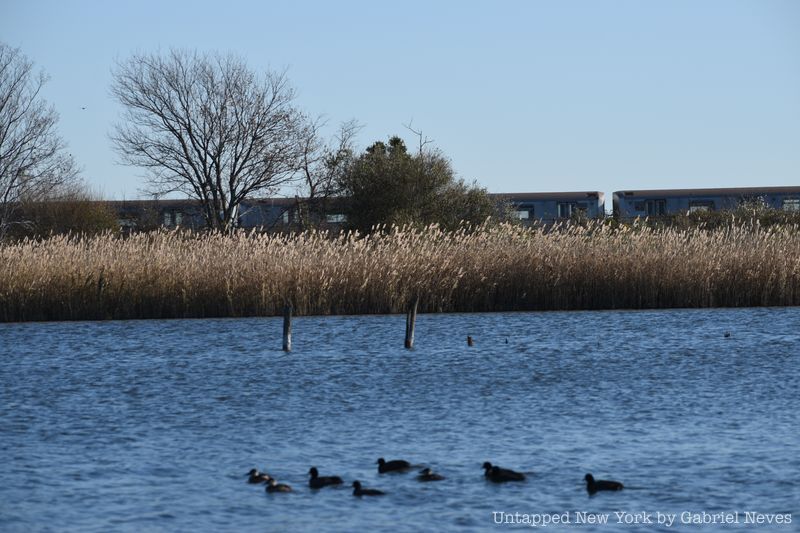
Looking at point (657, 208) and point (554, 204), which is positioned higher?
point (554, 204)

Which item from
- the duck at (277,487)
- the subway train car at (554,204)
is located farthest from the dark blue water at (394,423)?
Answer: the subway train car at (554,204)

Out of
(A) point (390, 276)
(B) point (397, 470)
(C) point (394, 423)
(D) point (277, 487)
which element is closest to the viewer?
(D) point (277, 487)

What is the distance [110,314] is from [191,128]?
22.4m

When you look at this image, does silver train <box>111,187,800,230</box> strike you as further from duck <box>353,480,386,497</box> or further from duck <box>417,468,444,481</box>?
duck <box>353,480,386,497</box>

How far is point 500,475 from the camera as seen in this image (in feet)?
37.1

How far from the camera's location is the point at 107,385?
751 inches

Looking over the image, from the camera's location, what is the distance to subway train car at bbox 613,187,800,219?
177 ft

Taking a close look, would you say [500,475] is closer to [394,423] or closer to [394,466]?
[394,466]

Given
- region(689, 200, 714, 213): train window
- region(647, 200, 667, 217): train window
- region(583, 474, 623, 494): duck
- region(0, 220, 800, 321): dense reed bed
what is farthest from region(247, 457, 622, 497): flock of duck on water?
region(689, 200, 714, 213): train window

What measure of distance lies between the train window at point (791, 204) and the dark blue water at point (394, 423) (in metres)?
28.5

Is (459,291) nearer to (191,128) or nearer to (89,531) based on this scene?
(89,531)

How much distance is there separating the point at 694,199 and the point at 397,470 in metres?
45.0

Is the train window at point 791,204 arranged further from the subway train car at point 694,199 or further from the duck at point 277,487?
the duck at point 277,487

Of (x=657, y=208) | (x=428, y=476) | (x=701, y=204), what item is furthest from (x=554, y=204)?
(x=428, y=476)
